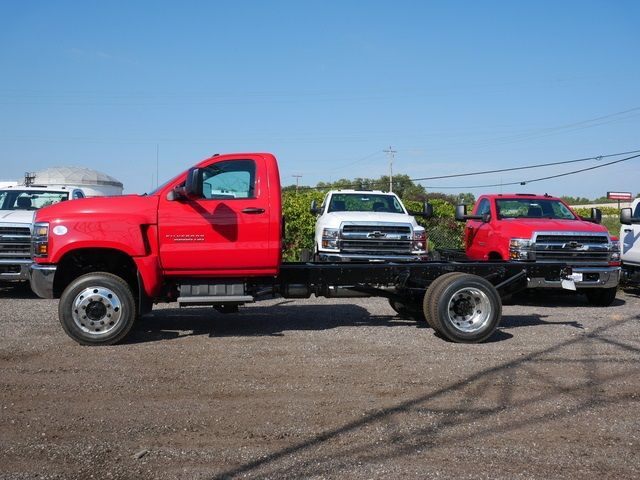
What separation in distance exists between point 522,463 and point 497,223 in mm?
8621

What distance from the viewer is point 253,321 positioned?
32.6ft

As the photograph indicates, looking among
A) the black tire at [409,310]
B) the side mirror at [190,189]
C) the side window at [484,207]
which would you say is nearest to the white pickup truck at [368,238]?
the black tire at [409,310]

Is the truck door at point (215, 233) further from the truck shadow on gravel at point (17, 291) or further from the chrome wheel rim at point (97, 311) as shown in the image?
the truck shadow on gravel at point (17, 291)

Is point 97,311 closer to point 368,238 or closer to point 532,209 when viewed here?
point 368,238

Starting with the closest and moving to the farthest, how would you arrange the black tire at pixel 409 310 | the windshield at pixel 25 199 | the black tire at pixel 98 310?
the black tire at pixel 98 310
the black tire at pixel 409 310
the windshield at pixel 25 199

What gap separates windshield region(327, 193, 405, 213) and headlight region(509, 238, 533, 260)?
2361 millimetres

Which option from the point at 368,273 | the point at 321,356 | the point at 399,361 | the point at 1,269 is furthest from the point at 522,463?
the point at 1,269

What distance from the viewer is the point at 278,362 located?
719 centimetres

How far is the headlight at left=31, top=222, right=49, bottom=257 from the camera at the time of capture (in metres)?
7.91

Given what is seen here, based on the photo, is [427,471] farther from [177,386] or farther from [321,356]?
[321,356]

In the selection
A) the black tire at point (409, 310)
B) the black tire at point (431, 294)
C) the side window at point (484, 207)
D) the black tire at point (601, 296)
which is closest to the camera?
the black tire at point (431, 294)

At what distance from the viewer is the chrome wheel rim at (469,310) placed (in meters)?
8.31

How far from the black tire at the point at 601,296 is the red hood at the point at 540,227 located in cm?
113

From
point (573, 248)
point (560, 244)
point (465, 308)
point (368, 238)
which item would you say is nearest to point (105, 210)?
point (465, 308)
